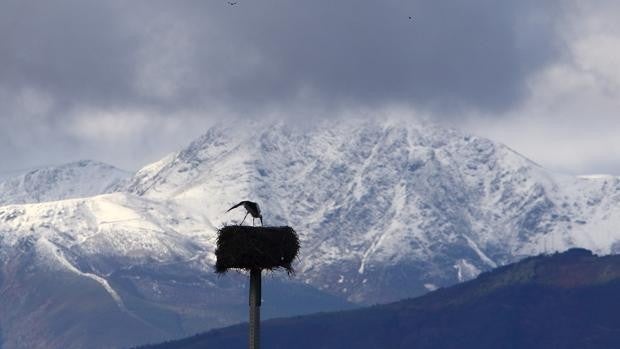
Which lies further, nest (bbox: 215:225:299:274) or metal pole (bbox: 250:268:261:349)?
nest (bbox: 215:225:299:274)

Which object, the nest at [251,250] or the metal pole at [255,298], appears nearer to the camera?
the metal pole at [255,298]

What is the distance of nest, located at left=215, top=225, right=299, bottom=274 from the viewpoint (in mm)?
78438

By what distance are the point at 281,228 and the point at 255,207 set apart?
5.81 feet

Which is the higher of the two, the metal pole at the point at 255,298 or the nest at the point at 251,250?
the nest at the point at 251,250

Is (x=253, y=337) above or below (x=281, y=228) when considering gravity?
below

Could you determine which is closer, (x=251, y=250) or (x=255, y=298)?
(x=255, y=298)

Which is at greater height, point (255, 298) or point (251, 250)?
point (251, 250)

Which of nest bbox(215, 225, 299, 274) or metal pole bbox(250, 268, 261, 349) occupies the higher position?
nest bbox(215, 225, 299, 274)

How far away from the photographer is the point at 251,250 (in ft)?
258

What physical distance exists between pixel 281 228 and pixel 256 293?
12.2ft

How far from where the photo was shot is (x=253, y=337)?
250 ft

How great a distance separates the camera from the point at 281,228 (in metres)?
80.8

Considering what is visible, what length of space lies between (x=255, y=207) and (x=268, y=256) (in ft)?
6.87

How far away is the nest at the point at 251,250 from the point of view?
7844cm
